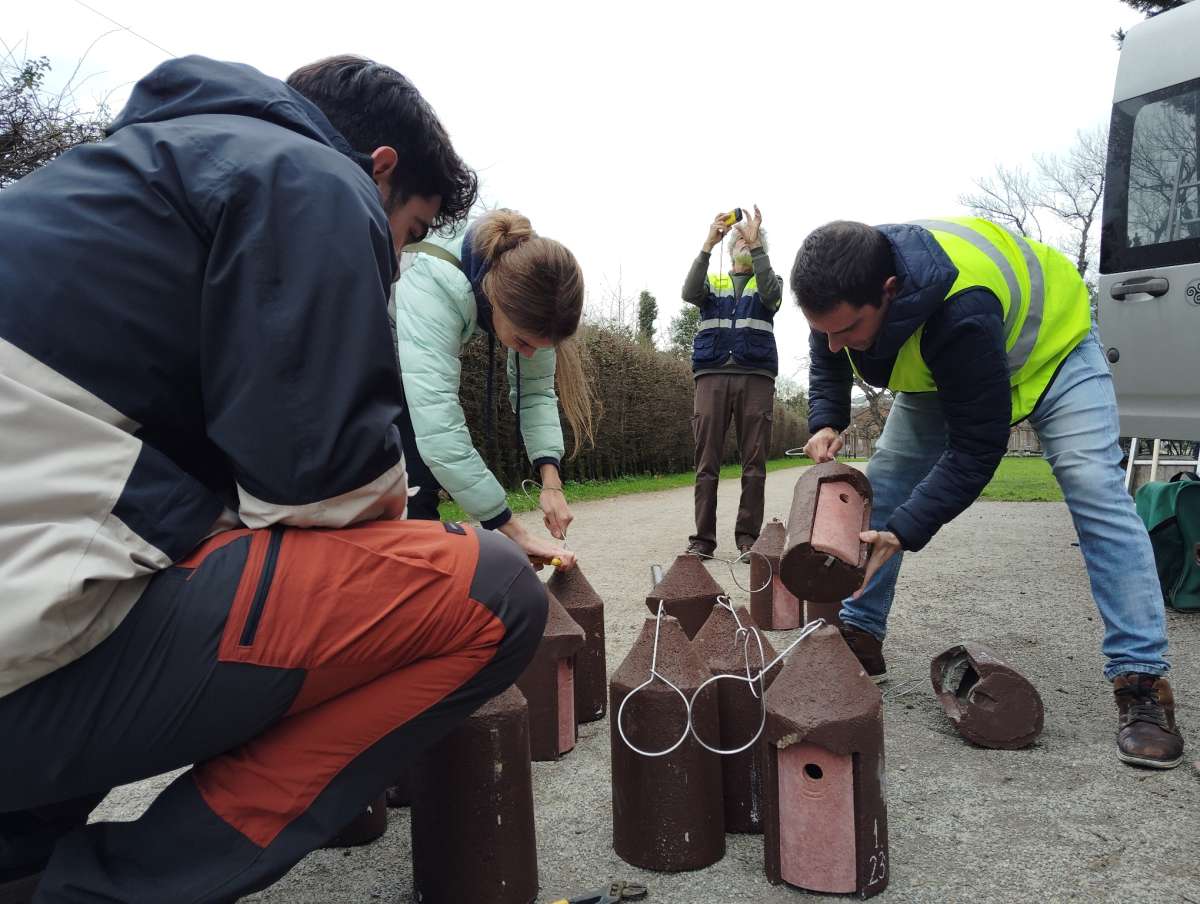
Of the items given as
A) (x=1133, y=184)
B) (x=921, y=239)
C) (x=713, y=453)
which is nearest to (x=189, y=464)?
(x=921, y=239)

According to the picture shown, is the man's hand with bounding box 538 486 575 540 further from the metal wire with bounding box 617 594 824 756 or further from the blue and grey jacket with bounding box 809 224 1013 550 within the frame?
the blue and grey jacket with bounding box 809 224 1013 550

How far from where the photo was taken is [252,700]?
51.1 inches

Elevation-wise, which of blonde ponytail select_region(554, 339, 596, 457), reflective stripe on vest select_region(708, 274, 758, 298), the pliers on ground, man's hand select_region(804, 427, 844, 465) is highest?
reflective stripe on vest select_region(708, 274, 758, 298)

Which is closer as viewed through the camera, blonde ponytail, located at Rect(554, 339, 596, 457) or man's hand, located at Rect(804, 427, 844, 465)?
blonde ponytail, located at Rect(554, 339, 596, 457)

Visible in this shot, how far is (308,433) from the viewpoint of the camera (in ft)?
4.17

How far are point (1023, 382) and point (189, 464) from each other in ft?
8.19

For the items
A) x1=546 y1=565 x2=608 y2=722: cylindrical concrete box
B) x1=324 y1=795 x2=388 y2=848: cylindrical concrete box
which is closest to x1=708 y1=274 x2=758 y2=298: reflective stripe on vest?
x1=546 y1=565 x2=608 y2=722: cylindrical concrete box

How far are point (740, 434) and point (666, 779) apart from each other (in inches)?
166

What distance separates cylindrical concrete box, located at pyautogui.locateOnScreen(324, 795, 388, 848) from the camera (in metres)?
2.09

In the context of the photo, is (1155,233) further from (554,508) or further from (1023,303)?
(554,508)

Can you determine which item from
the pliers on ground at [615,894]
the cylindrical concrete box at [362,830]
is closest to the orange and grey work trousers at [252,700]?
the pliers on ground at [615,894]

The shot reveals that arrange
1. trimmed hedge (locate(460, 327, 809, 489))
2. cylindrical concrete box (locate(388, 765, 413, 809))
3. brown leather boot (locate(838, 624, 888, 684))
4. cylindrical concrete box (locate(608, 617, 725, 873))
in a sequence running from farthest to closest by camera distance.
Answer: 1. trimmed hedge (locate(460, 327, 809, 489))
2. brown leather boot (locate(838, 624, 888, 684))
3. cylindrical concrete box (locate(388, 765, 413, 809))
4. cylindrical concrete box (locate(608, 617, 725, 873))

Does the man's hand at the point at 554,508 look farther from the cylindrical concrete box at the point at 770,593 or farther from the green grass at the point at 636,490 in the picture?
the green grass at the point at 636,490

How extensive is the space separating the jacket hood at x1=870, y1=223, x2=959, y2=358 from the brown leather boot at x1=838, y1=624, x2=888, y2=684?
1.20 metres
